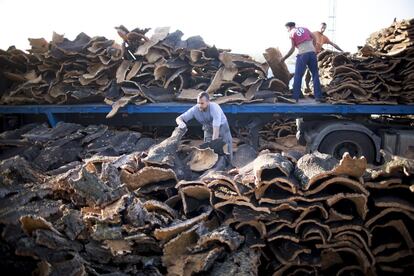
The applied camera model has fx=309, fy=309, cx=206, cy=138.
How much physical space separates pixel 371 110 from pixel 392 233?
3.09 m

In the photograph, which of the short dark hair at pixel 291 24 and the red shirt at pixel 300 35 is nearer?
the red shirt at pixel 300 35

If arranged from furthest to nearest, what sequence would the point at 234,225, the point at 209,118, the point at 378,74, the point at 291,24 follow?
the point at 291,24, the point at 378,74, the point at 209,118, the point at 234,225

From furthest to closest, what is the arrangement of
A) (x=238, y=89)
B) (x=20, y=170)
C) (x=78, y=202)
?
1. (x=238, y=89)
2. (x=20, y=170)
3. (x=78, y=202)

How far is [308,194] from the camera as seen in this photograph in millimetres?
2838

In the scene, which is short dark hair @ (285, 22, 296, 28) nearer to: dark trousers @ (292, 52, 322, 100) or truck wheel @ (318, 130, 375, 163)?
dark trousers @ (292, 52, 322, 100)

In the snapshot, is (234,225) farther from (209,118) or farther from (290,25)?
(290,25)

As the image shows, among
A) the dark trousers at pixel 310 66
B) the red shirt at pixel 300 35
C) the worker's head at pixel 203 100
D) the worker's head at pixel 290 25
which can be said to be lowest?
the worker's head at pixel 203 100

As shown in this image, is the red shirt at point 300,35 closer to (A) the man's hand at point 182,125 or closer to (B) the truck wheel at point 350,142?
(B) the truck wheel at point 350,142

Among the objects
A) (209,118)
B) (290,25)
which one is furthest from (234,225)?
(290,25)

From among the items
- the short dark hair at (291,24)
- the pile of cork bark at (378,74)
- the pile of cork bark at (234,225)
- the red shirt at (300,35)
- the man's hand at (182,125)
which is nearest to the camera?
the pile of cork bark at (234,225)

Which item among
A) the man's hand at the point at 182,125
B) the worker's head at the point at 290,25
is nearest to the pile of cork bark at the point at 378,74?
the worker's head at the point at 290,25

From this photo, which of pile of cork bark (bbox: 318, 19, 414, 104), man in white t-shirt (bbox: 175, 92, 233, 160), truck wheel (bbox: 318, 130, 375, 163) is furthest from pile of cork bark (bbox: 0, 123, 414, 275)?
pile of cork bark (bbox: 318, 19, 414, 104)

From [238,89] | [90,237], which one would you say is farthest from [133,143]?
[90,237]

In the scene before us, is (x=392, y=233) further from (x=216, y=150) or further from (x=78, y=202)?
(x=78, y=202)
